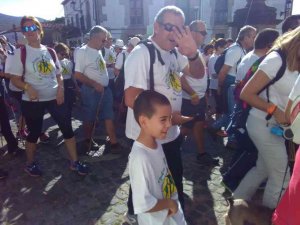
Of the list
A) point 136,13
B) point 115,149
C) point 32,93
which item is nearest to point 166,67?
point 32,93

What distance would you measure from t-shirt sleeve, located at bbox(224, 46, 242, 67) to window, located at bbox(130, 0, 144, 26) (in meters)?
25.2

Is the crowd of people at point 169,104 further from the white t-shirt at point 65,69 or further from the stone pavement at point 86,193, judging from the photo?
the white t-shirt at point 65,69

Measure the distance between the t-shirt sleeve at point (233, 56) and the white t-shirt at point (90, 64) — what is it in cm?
194

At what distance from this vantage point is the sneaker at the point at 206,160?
4.24 meters

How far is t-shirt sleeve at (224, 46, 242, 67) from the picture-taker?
4676 mm

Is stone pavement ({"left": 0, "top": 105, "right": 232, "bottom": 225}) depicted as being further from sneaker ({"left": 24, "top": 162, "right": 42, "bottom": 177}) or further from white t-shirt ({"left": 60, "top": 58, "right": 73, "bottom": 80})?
white t-shirt ({"left": 60, "top": 58, "right": 73, "bottom": 80})

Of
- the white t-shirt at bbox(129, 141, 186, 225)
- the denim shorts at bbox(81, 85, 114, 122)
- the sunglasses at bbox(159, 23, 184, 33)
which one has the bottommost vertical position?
the denim shorts at bbox(81, 85, 114, 122)

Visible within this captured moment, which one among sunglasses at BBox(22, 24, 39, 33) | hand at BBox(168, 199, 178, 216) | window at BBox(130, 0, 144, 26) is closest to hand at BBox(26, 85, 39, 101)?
sunglasses at BBox(22, 24, 39, 33)

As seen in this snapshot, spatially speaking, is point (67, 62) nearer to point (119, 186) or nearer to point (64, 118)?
point (64, 118)

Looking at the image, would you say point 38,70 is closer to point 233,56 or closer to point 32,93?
point 32,93

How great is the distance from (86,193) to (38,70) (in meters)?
1.58

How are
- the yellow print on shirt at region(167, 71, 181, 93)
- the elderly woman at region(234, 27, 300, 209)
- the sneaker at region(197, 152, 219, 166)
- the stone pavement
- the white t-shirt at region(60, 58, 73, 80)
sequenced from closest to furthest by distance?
the elderly woman at region(234, 27, 300, 209)
the yellow print on shirt at region(167, 71, 181, 93)
the stone pavement
the sneaker at region(197, 152, 219, 166)
the white t-shirt at region(60, 58, 73, 80)

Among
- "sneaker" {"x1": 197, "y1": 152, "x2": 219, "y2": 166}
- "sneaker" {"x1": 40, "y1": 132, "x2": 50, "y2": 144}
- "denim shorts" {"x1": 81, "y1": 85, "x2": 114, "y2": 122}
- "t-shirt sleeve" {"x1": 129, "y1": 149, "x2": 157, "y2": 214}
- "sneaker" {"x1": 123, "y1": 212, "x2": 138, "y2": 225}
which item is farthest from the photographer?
"sneaker" {"x1": 40, "y1": 132, "x2": 50, "y2": 144}

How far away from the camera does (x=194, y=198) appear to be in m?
3.37
